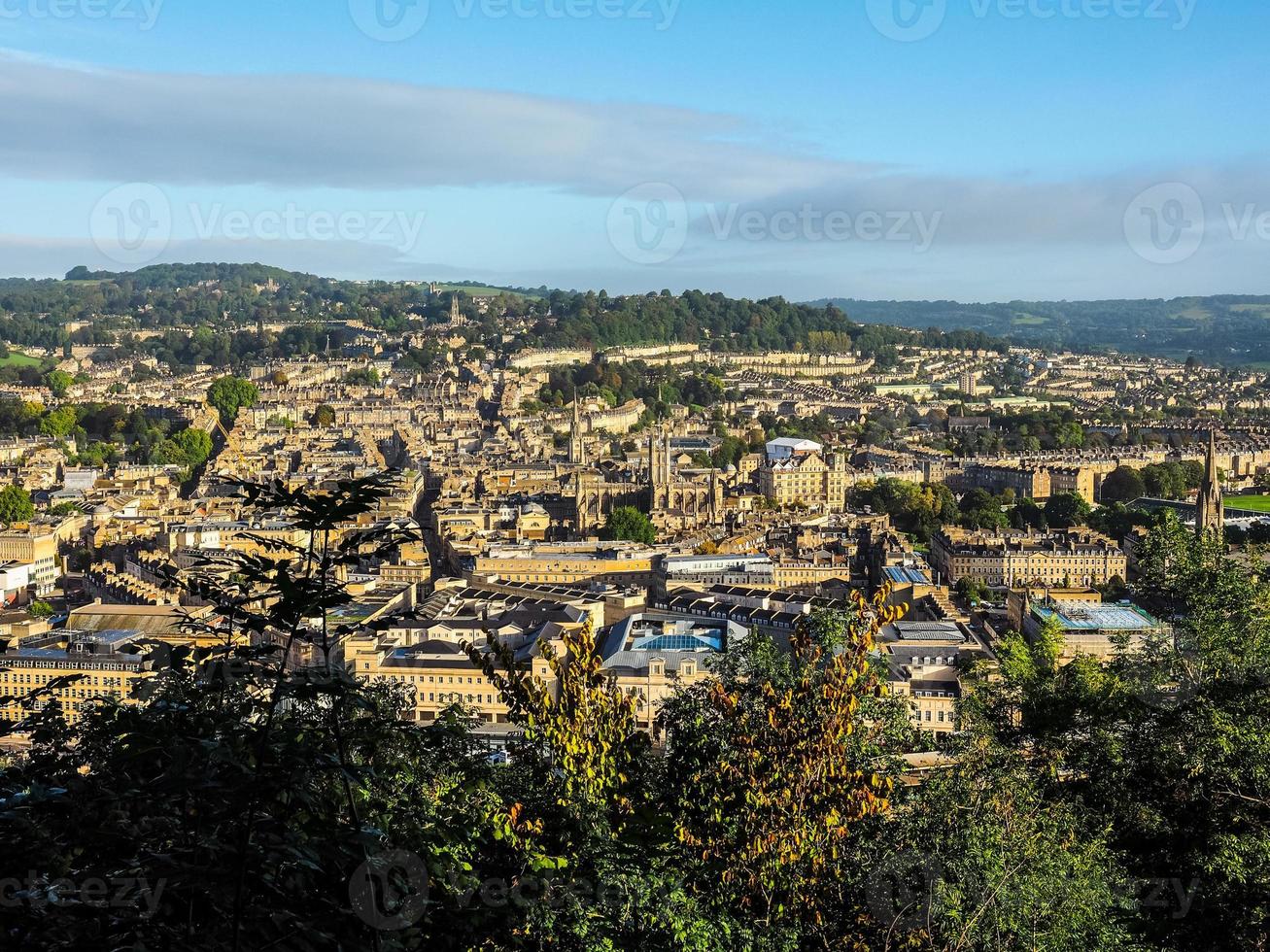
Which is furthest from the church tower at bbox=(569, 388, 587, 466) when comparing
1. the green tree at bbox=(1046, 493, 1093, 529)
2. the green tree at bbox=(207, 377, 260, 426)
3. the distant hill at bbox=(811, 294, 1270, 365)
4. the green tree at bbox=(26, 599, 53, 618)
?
the distant hill at bbox=(811, 294, 1270, 365)

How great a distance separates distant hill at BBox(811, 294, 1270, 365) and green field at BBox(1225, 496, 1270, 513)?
226 feet

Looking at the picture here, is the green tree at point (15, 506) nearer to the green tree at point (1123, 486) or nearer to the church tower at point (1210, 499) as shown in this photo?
Answer: the church tower at point (1210, 499)

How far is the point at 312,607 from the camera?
342 cm

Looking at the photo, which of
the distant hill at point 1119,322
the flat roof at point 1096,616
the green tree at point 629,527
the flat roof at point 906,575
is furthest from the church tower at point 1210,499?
the distant hill at point 1119,322

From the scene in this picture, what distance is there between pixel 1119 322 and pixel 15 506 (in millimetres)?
142696

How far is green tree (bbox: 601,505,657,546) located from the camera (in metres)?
32.5

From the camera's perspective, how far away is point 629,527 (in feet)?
107

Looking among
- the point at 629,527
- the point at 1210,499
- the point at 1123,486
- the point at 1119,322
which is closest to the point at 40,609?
the point at 629,527

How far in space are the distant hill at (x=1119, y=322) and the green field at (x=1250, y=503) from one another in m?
68.9

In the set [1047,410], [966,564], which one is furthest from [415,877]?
[1047,410]

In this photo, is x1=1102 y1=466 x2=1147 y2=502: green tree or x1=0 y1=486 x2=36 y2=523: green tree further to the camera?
x1=1102 y1=466 x2=1147 y2=502: green tree

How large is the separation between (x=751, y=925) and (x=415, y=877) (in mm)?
2381

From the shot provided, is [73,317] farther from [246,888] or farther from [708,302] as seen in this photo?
[246,888]

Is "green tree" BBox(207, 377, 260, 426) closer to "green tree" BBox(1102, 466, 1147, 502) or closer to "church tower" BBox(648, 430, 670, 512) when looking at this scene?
"church tower" BBox(648, 430, 670, 512)
